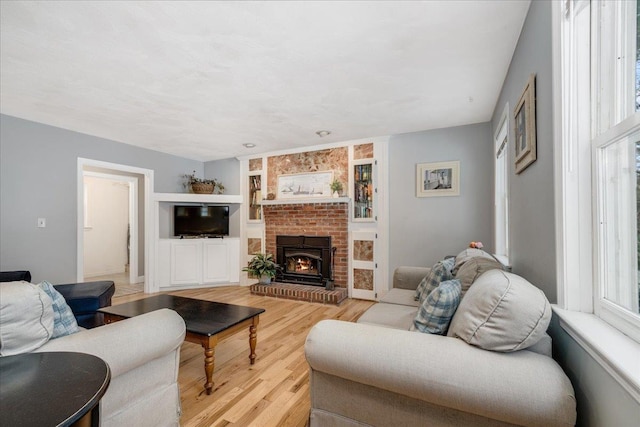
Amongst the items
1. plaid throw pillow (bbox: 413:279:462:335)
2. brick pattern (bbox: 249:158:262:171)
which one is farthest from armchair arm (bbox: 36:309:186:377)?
brick pattern (bbox: 249:158:262:171)

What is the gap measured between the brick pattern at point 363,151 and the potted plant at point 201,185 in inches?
106

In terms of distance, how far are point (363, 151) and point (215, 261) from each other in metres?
3.27

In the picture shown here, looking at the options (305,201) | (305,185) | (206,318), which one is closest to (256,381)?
(206,318)

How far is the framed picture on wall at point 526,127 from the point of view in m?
1.53

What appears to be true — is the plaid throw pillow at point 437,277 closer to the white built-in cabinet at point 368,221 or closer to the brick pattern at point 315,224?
the white built-in cabinet at point 368,221

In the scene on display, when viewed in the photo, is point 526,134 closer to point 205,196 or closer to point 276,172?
point 276,172

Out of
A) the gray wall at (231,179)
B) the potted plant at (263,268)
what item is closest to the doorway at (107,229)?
the gray wall at (231,179)

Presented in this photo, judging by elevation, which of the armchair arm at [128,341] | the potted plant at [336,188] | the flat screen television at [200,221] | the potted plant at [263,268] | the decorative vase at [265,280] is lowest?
the decorative vase at [265,280]

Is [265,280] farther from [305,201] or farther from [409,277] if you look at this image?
[409,277]

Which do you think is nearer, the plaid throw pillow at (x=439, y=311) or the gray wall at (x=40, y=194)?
the plaid throw pillow at (x=439, y=311)

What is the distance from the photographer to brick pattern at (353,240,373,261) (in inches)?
167

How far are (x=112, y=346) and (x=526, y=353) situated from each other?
1.68m

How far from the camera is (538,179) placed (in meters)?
1.50

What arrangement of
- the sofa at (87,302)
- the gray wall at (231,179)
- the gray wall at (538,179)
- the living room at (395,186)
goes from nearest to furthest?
1. the gray wall at (538,179)
2. the living room at (395,186)
3. the sofa at (87,302)
4. the gray wall at (231,179)
